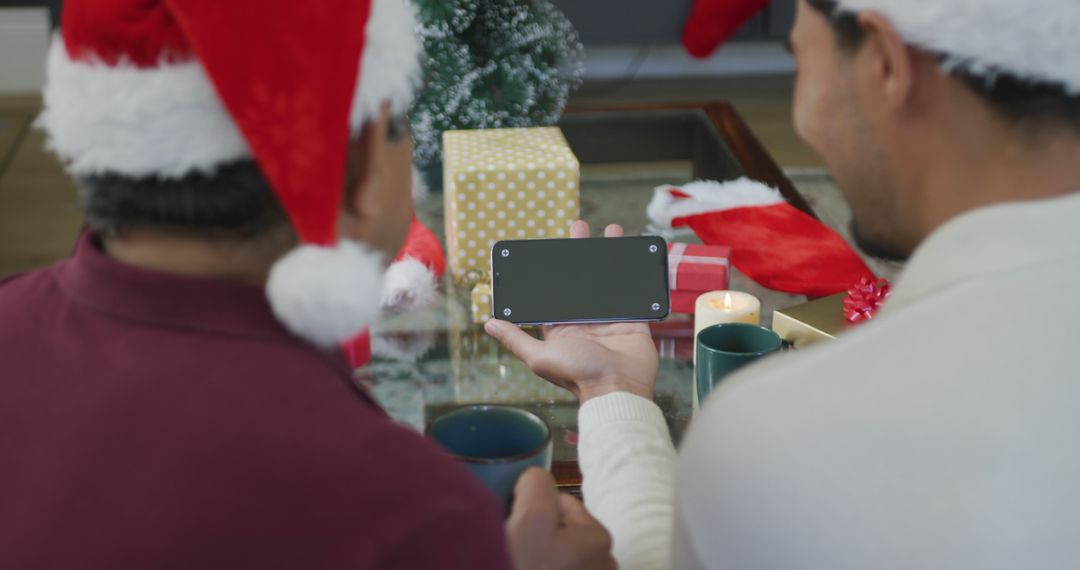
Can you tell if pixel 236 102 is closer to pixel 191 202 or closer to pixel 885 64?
pixel 191 202

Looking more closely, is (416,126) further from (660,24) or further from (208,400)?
(660,24)

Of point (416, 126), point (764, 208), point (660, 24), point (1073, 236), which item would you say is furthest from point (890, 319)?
point (660, 24)

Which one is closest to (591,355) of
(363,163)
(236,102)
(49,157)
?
(363,163)

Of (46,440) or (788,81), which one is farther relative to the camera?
(788,81)

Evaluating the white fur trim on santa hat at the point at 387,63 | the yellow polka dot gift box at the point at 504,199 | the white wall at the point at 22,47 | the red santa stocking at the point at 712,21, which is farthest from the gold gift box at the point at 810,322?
the white wall at the point at 22,47

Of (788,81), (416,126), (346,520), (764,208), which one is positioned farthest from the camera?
(788,81)

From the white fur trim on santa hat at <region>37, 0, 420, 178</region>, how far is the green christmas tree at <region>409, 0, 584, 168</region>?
3.67ft

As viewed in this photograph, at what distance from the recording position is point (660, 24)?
12.6ft

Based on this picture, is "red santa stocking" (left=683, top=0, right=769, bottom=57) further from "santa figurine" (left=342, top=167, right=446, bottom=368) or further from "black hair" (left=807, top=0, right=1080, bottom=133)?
"black hair" (left=807, top=0, right=1080, bottom=133)

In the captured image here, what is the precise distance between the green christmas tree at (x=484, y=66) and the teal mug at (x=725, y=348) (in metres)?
0.80

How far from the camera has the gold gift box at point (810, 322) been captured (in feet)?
3.91

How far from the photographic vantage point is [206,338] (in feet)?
1.93

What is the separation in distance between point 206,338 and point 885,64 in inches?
17.8

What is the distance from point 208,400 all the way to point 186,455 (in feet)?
0.10
